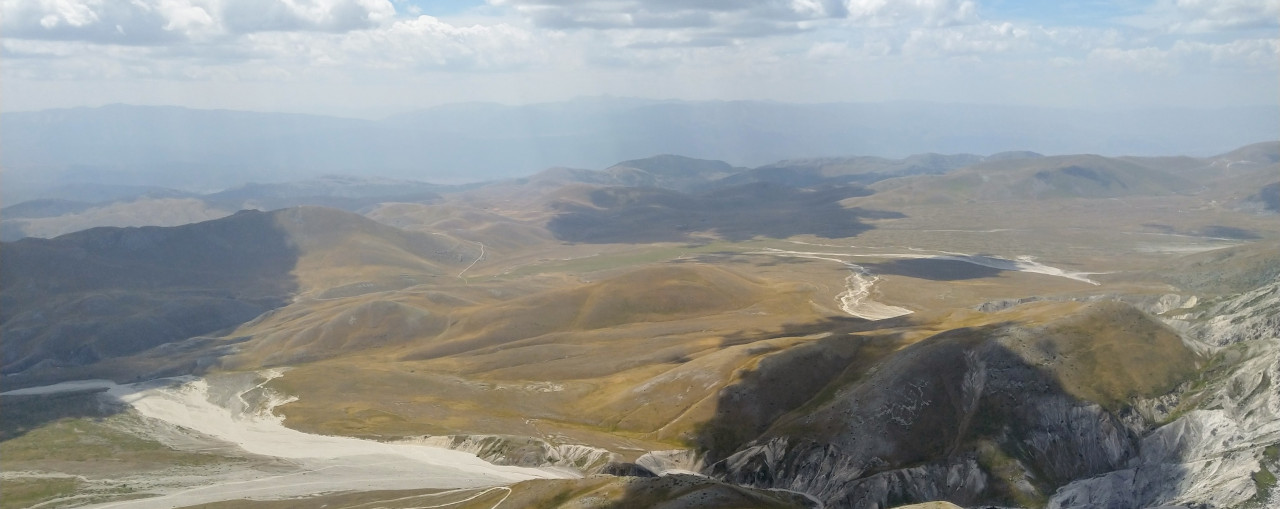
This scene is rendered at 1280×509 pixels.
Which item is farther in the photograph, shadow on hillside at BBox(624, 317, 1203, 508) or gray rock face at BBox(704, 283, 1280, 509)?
shadow on hillside at BBox(624, 317, 1203, 508)

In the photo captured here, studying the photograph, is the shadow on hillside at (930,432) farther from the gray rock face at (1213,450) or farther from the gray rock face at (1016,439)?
the gray rock face at (1213,450)

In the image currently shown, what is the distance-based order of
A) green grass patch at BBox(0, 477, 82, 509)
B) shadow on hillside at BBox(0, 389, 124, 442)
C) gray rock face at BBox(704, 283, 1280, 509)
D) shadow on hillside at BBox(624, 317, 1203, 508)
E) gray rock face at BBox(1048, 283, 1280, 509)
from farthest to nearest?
shadow on hillside at BBox(0, 389, 124, 442)
green grass patch at BBox(0, 477, 82, 509)
shadow on hillside at BBox(624, 317, 1203, 508)
gray rock face at BBox(704, 283, 1280, 509)
gray rock face at BBox(1048, 283, 1280, 509)

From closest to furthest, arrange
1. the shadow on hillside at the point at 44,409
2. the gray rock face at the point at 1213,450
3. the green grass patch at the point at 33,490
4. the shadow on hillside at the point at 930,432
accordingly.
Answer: the gray rock face at the point at 1213,450, the shadow on hillside at the point at 930,432, the green grass patch at the point at 33,490, the shadow on hillside at the point at 44,409

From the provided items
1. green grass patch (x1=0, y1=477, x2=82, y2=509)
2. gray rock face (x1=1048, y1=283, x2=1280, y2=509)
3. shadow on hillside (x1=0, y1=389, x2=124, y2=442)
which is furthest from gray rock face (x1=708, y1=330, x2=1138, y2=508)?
shadow on hillside (x1=0, y1=389, x2=124, y2=442)

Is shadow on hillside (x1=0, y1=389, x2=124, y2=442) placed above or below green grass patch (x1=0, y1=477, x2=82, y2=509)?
above

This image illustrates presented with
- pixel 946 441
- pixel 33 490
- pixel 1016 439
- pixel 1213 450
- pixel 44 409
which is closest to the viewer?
pixel 1213 450

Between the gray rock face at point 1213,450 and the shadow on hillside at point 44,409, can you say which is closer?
the gray rock face at point 1213,450

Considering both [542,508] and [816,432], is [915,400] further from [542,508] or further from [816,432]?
[542,508]

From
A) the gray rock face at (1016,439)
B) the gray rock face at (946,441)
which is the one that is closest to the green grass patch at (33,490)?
the gray rock face at (1016,439)

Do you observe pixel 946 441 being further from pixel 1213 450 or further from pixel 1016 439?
pixel 1213 450

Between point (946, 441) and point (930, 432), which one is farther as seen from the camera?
point (930, 432)

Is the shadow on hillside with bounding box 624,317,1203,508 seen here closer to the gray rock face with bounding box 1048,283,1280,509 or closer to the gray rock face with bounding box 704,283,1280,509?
the gray rock face with bounding box 704,283,1280,509

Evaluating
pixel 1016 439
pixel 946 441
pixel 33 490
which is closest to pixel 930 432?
pixel 946 441
